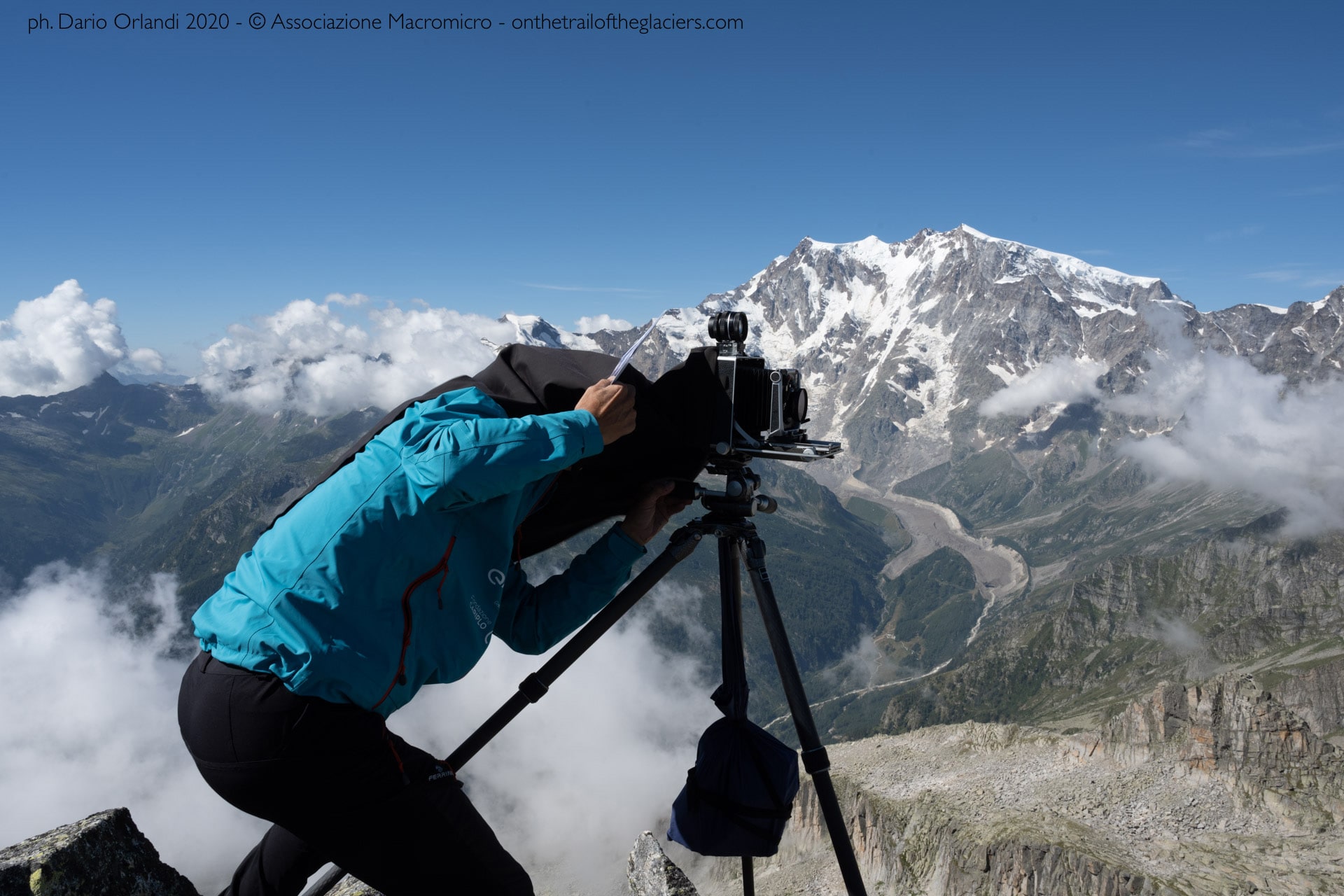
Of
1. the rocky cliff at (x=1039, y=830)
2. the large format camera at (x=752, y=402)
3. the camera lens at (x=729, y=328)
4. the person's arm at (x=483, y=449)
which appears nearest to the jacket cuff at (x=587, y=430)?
the person's arm at (x=483, y=449)

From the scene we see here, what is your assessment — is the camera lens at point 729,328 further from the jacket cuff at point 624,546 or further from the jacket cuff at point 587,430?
the jacket cuff at point 587,430

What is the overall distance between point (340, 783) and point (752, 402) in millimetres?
2903

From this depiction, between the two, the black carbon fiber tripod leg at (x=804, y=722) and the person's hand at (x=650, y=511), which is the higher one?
the person's hand at (x=650, y=511)

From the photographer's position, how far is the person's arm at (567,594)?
419 cm

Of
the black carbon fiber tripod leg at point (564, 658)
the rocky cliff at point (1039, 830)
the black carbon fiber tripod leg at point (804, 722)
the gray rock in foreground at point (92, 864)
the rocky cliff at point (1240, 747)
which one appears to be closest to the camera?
the gray rock in foreground at point (92, 864)

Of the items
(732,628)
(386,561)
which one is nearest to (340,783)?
(386,561)

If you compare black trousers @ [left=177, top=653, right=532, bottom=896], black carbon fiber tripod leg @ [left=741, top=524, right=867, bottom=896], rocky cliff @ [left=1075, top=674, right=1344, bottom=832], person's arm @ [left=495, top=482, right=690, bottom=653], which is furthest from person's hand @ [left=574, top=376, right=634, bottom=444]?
rocky cliff @ [left=1075, top=674, right=1344, bottom=832]

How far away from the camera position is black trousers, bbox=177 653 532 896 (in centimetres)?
291

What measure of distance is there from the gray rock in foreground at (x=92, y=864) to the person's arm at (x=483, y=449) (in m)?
3.27

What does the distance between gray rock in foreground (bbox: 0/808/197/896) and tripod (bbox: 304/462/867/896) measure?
1.17 metres

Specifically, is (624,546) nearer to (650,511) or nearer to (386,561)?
(650,511)

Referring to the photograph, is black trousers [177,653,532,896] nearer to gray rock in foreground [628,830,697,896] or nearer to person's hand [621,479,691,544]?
person's hand [621,479,691,544]

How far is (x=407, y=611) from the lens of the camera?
3.10 meters

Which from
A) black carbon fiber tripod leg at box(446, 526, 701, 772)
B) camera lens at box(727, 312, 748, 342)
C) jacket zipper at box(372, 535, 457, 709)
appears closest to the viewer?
jacket zipper at box(372, 535, 457, 709)
